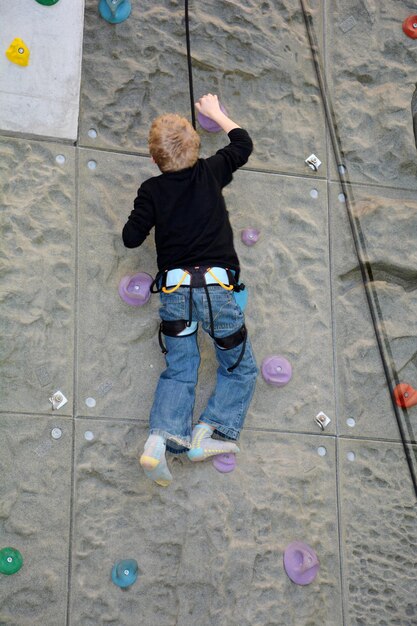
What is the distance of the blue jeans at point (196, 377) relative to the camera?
9.51 ft

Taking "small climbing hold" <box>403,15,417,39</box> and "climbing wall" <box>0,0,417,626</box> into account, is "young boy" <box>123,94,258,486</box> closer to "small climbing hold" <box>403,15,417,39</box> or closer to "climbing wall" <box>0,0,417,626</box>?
"climbing wall" <box>0,0,417,626</box>

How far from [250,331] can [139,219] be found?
0.56m

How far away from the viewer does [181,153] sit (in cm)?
286

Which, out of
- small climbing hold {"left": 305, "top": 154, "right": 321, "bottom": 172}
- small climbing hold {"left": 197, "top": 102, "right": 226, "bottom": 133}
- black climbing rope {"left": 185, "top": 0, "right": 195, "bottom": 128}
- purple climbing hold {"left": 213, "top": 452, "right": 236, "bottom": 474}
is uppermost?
black climbing rope {"left": 185, "top": 0, "right": 195, "bottom": 128}

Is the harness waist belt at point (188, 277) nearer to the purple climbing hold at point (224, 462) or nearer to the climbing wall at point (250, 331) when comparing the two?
the climbing wall at point (250, 331)

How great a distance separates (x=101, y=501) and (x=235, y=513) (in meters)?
0.42

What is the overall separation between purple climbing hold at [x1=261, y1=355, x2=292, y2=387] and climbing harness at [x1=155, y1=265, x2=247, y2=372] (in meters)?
0.21

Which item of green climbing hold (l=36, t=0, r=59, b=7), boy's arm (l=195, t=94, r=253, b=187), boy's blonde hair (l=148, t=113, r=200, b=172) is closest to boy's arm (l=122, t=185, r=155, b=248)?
boy's blonde hair (l=148, t=113, r=200, b=172)

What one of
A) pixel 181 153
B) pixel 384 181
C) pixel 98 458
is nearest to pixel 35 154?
pixel 181 153

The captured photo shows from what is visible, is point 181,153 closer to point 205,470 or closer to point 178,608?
point 205,470

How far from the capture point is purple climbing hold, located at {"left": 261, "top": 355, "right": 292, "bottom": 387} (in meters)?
3.17

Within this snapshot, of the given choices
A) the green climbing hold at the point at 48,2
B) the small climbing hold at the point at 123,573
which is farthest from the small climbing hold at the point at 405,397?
the green climbing hold at the point at 48,2

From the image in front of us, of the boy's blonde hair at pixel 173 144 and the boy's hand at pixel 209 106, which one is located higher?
the boy's blonde hair at pixel 173 144

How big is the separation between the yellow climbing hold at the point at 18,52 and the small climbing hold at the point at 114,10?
0.29 metres
